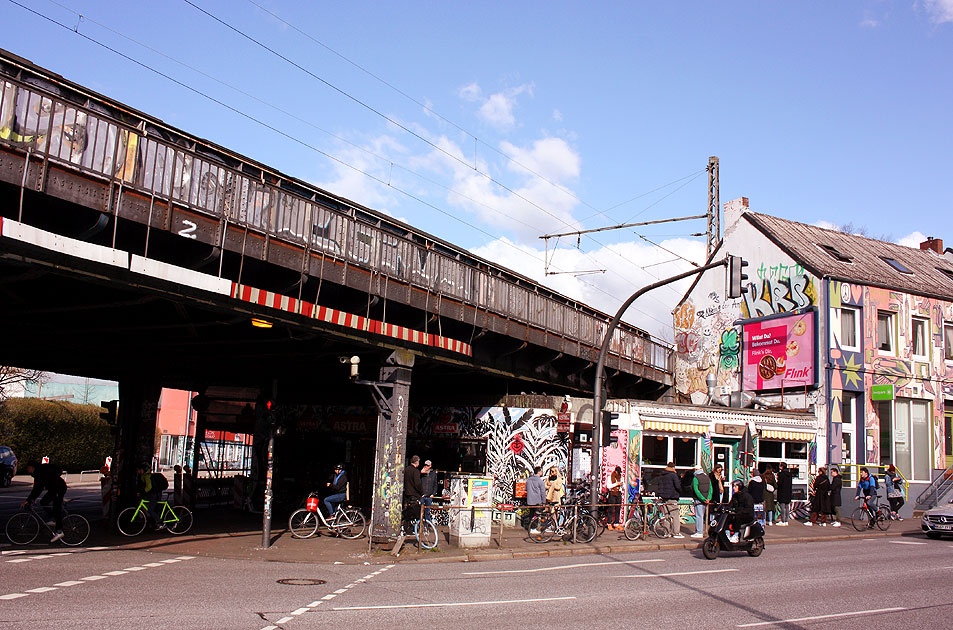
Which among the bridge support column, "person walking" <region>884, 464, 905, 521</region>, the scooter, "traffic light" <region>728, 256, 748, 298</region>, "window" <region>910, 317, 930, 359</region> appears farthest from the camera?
"window" <region>910, 317, 930, 359</region>

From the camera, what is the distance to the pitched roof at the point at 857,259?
1291 inches

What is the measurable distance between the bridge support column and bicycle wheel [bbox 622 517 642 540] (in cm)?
614

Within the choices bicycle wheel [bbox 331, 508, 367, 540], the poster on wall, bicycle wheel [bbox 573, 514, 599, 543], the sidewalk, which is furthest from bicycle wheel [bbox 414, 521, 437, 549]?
the poster on wall

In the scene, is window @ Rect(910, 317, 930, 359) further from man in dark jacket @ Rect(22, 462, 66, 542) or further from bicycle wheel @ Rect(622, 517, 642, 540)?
man in dark jacket @ Rect(22, 462, 66, 542)

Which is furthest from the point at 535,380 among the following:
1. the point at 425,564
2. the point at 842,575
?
the point at 842,575

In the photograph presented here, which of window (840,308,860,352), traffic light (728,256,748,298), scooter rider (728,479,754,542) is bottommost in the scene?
scooter rider (728,479,754,542)

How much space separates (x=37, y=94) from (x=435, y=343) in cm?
1018

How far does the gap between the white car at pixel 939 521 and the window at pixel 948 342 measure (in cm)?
1353

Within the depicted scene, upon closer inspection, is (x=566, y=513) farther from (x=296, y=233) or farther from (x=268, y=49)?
(x=268, y=49)

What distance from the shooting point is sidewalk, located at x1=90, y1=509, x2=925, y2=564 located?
16219mm

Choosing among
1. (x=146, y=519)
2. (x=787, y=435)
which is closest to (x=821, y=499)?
(x=787, y=435)

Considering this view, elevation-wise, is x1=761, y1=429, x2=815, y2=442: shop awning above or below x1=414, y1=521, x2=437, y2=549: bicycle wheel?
above

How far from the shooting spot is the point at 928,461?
33.2 m

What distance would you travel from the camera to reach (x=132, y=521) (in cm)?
1830
